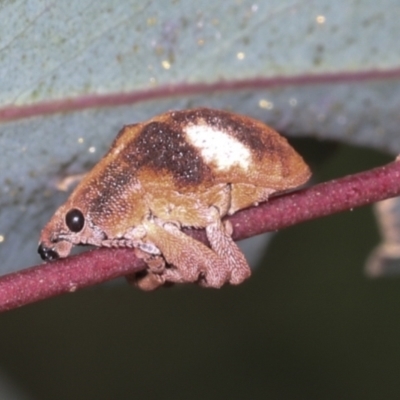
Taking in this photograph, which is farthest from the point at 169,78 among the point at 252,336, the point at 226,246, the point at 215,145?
the point at 252,336

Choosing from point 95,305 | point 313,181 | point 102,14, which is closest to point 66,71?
point 102,14

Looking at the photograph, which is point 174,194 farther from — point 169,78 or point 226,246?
point 169,78

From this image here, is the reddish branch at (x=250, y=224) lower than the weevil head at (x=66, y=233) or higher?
lower

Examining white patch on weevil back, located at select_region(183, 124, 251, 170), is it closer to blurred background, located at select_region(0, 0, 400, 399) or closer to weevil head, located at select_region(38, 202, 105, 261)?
weevil head, located at select_region(38, 202, 105, 261)

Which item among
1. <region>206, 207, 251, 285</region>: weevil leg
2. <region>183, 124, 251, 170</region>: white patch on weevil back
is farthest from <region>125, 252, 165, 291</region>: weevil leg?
<region>183, 124, 251, 170</region>: white patch on weevil back

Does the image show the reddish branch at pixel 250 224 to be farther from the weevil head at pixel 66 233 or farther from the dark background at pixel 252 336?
the dark background at pixel 252 336

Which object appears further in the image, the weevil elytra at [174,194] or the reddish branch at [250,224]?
the weevil elytra at [174,194]

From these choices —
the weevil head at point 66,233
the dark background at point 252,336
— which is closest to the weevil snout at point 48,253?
the weevil head at point 66,233
